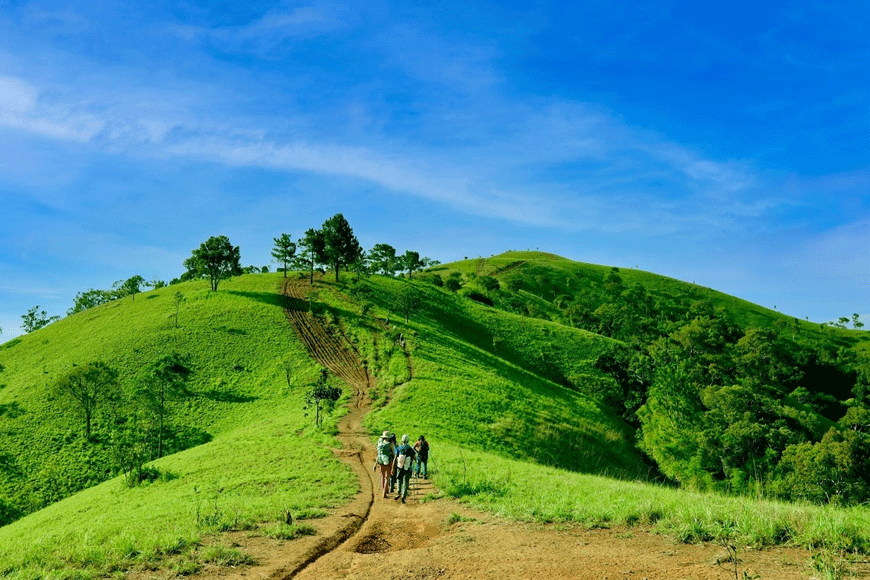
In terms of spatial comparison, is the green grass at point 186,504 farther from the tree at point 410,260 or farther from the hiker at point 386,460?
the tree at point 410,260

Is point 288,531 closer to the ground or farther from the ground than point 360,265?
closer to the ground

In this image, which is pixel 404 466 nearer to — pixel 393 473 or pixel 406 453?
pixel 406 453

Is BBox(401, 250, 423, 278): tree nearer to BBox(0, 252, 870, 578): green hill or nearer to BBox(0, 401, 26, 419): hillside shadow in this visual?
BBox(0, 252, 870, 578): green hill

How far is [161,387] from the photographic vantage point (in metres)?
58.2

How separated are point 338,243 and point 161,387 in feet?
149

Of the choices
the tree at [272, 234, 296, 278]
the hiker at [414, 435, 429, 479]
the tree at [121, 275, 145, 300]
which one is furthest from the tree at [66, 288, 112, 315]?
the hiker at [414, 435, 429, 479]

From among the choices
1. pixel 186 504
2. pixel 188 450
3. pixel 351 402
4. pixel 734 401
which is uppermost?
pixel 351 402

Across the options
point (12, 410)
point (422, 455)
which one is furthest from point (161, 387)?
point (422, 455)

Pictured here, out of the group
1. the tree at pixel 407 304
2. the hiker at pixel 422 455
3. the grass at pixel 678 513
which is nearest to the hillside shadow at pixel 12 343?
the tree at pixel 407 304

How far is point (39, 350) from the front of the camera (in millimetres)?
76875

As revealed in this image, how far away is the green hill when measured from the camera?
18.8 m

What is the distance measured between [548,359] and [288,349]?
148 ft

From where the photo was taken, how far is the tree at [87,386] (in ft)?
173

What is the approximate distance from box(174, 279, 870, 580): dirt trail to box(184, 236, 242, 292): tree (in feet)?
265
